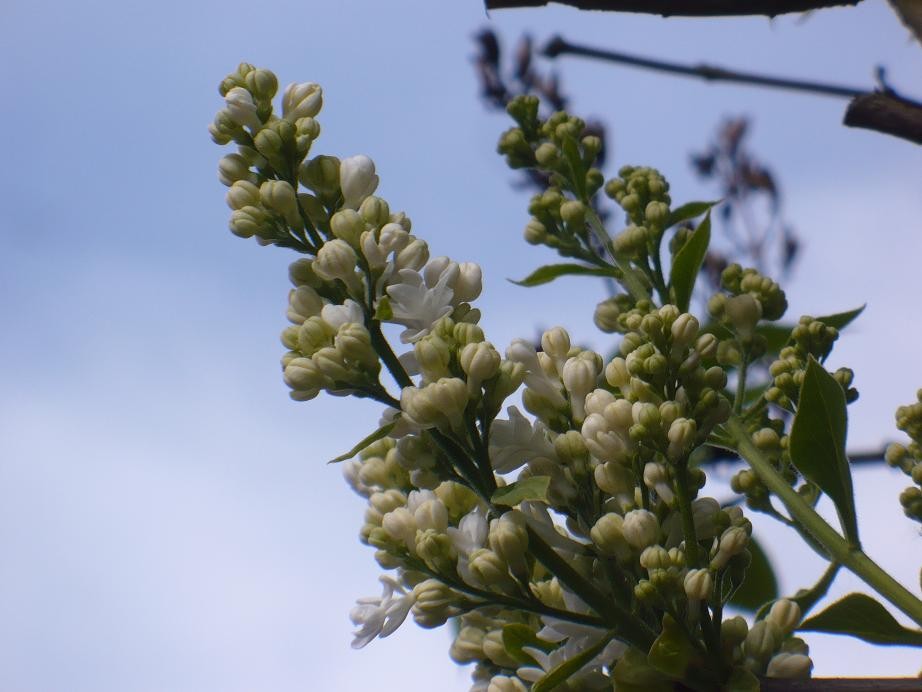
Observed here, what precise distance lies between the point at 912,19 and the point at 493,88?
1459mm

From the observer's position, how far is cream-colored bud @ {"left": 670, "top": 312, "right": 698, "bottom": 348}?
4.22 feet

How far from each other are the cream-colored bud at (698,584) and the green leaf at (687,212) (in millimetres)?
935

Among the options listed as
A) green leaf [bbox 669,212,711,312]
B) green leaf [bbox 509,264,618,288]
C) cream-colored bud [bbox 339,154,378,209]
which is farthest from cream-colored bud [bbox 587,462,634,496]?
green leaf [bbox 509,264,618,288]

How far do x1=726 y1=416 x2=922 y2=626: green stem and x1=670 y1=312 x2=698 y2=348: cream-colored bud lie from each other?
404mm

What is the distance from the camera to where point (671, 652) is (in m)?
1.11

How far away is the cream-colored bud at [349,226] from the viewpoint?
1.29 metres

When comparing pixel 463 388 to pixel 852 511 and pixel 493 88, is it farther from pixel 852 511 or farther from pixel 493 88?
pixel 493 88

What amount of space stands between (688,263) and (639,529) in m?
0.70

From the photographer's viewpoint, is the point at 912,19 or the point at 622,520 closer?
the point at 622,520

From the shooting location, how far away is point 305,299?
1.30 meters

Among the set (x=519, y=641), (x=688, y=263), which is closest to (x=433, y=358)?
(x=519, y=641)

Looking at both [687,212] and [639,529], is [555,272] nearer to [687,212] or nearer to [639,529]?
[687,212]

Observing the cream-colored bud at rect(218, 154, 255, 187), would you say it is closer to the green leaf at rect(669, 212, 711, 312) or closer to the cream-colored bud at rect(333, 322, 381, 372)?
the cream-colored bud at rect(333, 322, 381, 372)

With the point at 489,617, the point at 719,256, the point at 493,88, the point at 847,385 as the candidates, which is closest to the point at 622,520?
the point at 489,617
